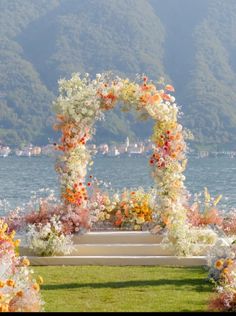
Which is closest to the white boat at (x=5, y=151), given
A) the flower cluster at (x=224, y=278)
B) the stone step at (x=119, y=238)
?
the stone step at (x=119, y=238)

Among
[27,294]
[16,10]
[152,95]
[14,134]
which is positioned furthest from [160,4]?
[27,294]

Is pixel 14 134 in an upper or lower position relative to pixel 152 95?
lower

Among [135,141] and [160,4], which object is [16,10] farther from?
[135,141]

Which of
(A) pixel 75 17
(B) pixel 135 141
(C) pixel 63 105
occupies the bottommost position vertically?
(B) pixel 135 141

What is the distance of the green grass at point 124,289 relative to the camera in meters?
10.3

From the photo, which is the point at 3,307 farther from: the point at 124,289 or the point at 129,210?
the point at 129,210

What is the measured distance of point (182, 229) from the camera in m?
14.2

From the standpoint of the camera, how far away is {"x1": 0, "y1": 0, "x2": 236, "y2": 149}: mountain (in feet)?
320

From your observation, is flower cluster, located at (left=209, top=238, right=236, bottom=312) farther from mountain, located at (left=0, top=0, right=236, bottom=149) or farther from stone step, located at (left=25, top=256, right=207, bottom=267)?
mountain, located at (left=0, top=0, right=236, bottom=149)

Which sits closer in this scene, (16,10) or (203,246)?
(203,246)

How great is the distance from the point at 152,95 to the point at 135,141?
75688mm

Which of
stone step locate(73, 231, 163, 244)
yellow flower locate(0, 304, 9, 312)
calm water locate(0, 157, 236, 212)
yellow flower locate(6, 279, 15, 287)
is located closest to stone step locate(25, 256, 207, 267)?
stone step locate(73, 231, 163, 244)

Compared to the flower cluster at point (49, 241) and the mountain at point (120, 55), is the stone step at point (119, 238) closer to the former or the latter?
the flower cluster at point (49, 241)

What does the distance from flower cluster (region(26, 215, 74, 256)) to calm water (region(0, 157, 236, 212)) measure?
1170 inches
